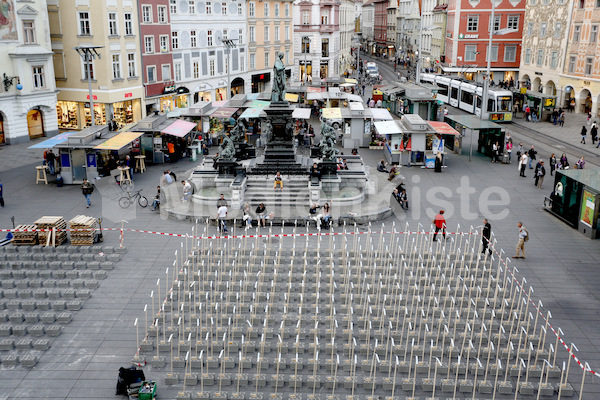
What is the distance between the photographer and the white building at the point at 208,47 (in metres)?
58.7

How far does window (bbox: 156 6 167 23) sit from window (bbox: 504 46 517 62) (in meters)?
48.9

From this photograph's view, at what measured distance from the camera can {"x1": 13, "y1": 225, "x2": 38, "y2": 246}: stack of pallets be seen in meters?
23.8

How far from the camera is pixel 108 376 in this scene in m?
15.3

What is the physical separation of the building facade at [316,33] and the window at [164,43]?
30286mm

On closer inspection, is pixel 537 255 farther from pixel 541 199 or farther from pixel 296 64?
pixel 296 64

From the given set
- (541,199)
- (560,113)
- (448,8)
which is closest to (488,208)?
(541,199)

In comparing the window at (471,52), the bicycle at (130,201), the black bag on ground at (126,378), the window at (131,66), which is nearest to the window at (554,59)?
the window at (471,52)

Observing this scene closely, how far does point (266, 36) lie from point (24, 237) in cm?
5653

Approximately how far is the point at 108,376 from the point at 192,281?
19.4ft

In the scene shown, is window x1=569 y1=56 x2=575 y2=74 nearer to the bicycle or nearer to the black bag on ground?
the bicycle

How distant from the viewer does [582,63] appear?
199 feet

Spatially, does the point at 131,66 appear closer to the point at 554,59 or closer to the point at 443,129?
the point at 443,129

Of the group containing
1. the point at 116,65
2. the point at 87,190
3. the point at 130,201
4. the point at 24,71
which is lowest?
the point at 130,201

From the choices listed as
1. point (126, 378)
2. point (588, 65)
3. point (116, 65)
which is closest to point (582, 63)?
point (588, 65)
